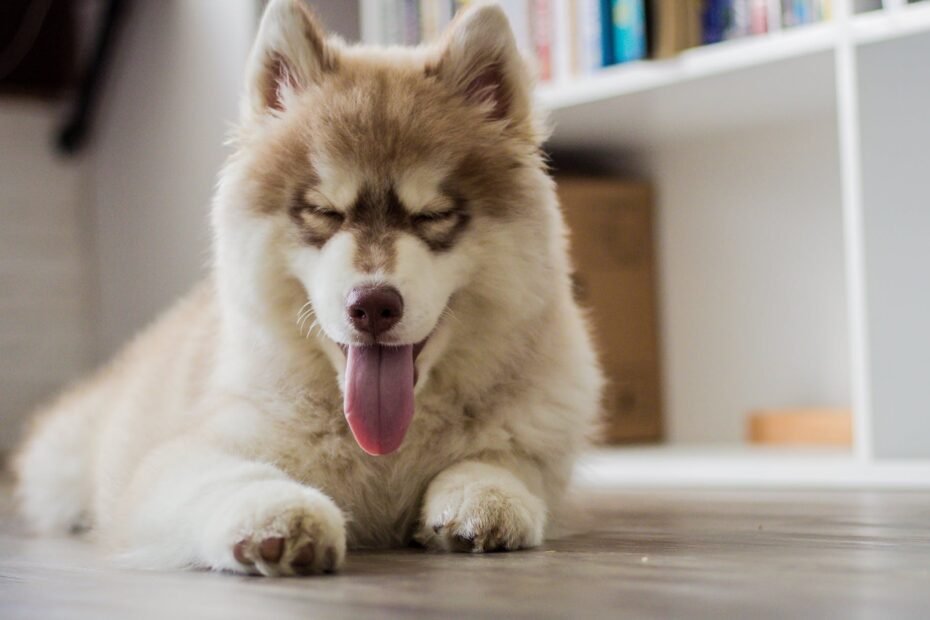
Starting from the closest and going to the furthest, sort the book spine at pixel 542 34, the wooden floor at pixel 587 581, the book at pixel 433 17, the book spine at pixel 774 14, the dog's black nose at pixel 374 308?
the wooden floor at pixel 587 581, the dog's black nose at pixel 374 308, the book spine at pixel 774 14, the book spine at pixel 542 34, the book at pixel 433 17

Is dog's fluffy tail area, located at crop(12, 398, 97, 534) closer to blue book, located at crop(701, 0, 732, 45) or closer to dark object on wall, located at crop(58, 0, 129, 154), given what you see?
blue book, located at crop(701, 0, 732, 45)

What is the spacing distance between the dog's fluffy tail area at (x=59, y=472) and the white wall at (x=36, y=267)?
6.37ft

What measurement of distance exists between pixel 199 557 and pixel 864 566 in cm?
70

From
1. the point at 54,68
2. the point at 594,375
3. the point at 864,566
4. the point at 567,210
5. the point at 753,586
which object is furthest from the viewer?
the point at 54,68

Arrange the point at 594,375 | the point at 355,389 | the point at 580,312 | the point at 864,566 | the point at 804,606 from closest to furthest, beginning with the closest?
the point at 804,606 → the point at 864,566 → the point at 355,389 → the point at 594,375 → the point at 580,312

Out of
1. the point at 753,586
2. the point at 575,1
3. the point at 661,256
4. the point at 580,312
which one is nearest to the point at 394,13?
the point at 575,1

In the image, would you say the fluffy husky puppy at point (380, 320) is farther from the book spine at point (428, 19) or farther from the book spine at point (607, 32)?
the book spine at point (428, 19)

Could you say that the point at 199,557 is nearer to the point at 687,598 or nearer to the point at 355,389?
the point at 355,389

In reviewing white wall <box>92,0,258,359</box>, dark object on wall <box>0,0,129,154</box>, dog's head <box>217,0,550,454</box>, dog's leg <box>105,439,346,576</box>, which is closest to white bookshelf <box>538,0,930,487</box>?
dog's head <box>217,0,550,454</box>

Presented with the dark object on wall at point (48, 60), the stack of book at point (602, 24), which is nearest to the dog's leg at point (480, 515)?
the stack of book at point (602, 24)

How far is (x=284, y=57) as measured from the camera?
1.61 metres

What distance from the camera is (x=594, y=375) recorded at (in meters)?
1.75

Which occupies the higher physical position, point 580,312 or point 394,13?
point 394,13

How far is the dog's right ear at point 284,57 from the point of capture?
1.56m
